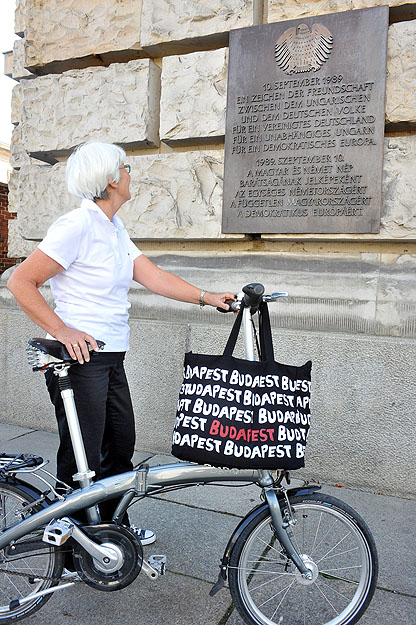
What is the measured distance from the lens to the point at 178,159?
4312mm

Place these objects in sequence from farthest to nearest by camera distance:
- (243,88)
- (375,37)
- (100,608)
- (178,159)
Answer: (178,159), (243,88), (375,37), (100,608)

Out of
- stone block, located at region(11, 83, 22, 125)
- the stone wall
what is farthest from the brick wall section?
the stone wall

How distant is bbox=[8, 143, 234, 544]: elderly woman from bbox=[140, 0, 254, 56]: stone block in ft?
8.06

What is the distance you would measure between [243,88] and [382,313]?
195cm

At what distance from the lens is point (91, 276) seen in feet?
7.16

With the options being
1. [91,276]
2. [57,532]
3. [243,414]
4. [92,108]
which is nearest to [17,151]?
[92,108]

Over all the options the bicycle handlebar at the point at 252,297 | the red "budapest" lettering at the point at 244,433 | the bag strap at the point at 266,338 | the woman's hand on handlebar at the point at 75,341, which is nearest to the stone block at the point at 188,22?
the bicycle handlebar at the point at 252,297

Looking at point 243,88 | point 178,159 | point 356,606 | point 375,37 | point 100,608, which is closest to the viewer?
point 356,606

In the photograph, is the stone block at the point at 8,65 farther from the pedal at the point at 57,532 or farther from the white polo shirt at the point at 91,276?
the pedal at the point at 57,532

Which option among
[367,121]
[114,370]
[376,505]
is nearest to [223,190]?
[367,121]

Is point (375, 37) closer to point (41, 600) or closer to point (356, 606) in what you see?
point (356, 606)

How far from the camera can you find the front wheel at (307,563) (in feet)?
→ 6.54

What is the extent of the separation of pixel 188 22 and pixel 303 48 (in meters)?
1.02

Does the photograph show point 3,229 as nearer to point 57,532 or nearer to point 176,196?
point 176,196
